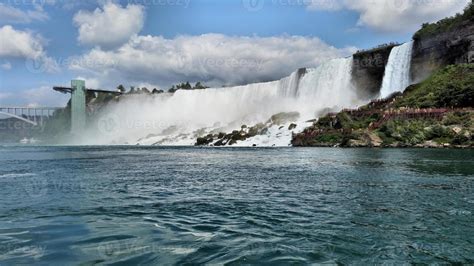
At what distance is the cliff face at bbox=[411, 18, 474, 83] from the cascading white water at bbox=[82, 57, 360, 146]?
35.5 feet

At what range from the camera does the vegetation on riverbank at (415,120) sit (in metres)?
39.3

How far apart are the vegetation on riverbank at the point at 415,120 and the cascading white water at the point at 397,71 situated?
3.95 metres

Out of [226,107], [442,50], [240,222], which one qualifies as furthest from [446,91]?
[226,107]

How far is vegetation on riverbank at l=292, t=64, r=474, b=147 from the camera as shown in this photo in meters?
39.3

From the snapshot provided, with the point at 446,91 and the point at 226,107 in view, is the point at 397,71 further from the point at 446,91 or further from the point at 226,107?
the point at 226,107

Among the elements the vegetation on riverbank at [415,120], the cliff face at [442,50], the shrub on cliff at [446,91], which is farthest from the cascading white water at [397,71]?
the shrub on cliff at [446,91]

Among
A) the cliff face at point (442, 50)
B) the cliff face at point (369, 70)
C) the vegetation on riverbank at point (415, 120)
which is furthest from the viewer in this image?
the cliff face at point (369, 70)

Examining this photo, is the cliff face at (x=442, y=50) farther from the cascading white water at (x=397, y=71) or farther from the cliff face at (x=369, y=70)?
the cliff face at (x=369, y=70)

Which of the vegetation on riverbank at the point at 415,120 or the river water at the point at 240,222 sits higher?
the vegetation on riverbank at the point at 415,120

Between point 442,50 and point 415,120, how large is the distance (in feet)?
58.5

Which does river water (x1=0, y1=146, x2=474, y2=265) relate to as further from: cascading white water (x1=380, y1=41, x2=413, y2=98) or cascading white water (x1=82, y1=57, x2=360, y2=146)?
cascading white water (x1=380, y1=41, x2=413, y2=98)

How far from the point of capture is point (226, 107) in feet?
282

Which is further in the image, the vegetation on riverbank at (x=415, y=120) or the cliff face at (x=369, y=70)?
the cliff face at (x=369, y=70)

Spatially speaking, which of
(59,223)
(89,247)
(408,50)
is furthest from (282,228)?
(408,50)
